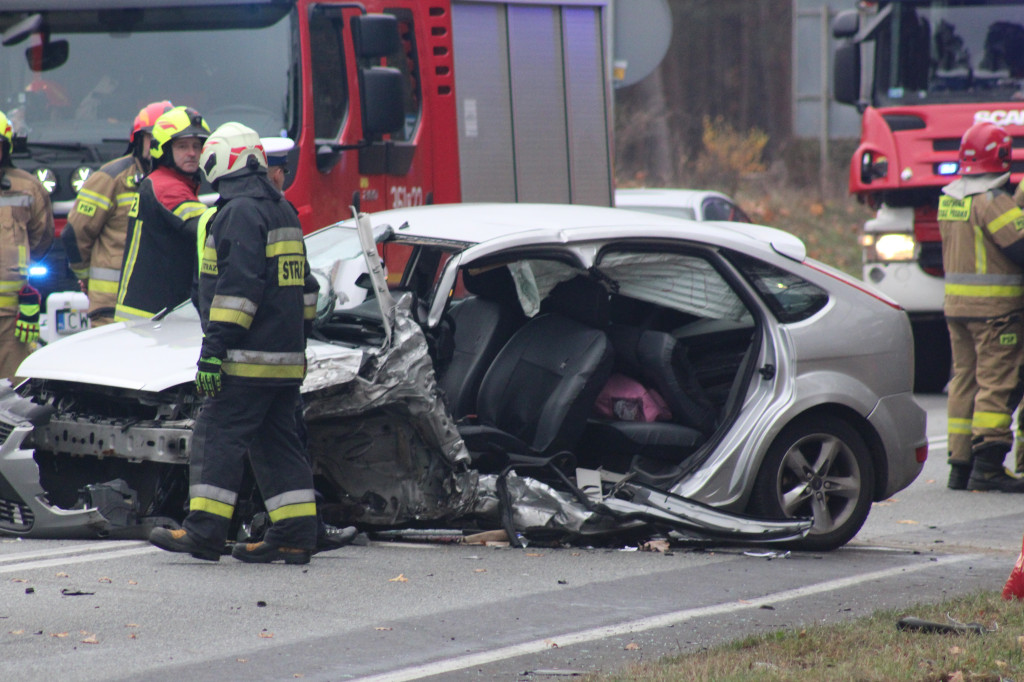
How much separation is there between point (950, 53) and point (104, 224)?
7.35m

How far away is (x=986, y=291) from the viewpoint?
345 inches

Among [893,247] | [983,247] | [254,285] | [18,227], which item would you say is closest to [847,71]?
[893,247]

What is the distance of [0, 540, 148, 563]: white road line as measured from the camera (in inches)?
241

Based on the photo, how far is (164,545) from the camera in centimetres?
608

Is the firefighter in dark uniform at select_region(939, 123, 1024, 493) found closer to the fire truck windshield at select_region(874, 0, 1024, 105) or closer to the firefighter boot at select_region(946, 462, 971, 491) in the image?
the firefighter boot at select_region(946, 462, 971, 491)

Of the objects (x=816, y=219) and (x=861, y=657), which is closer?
(x=861, y=657)

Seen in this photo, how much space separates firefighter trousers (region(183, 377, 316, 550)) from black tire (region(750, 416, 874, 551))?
6.70ft

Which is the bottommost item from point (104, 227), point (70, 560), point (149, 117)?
point (70, 560)

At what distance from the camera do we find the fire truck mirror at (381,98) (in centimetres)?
955

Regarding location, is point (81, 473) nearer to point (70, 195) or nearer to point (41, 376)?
point (41, 376)

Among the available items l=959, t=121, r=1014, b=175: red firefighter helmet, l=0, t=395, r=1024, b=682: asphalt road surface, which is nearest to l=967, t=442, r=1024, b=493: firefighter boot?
l=959, t=121, r=1014, b=175: red firefighter helmet

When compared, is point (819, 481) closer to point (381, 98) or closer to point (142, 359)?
point (142, 359)

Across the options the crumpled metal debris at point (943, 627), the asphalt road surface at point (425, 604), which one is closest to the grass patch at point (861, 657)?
the crumpled metal debris at point (943, 627)

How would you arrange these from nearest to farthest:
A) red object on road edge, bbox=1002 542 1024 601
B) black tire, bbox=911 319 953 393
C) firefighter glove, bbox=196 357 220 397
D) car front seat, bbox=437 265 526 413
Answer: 1. red object on road edge, bbox=1002 542 1024 601
2. firefighter glove, bbox=196 357 220 397
3. car front seat, bbox=437 265 526 413
4. black tire, bbox=911 319 953 393
